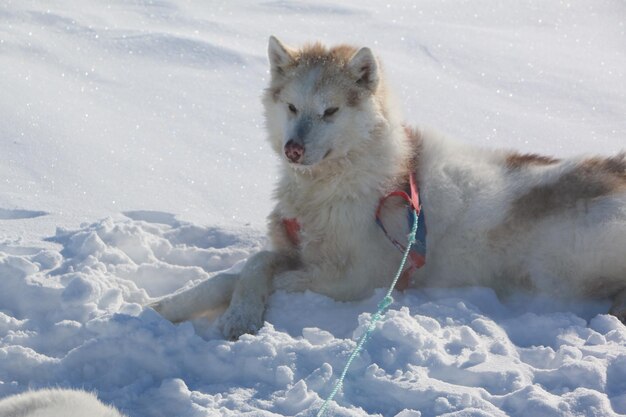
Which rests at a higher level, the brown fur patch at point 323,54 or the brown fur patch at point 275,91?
the brown fur patch at point 323,54

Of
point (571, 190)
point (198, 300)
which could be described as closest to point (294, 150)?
point (198, 300)

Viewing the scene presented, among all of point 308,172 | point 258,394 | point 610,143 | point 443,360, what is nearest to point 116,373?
point 258,394

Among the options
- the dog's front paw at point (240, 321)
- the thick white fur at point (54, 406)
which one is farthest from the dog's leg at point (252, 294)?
the thick white fur at point (54, 406)

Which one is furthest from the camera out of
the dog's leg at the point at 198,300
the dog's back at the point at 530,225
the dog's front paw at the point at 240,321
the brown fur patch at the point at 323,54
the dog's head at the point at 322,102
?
the brown fur patch at the point at 323,54

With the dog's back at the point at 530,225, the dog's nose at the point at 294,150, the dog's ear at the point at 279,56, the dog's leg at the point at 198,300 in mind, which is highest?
the dog's ear at the point at 279,56

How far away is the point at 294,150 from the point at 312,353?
1.25 meters

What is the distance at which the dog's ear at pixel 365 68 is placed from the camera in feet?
15.7

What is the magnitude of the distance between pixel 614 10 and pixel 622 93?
340 cm

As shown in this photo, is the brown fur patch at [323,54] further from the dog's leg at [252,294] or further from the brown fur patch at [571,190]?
the brown fur patch at [571,190]

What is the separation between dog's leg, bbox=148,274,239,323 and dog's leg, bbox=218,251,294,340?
9cm

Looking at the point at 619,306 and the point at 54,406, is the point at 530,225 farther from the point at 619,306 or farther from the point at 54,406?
the point at 54,406

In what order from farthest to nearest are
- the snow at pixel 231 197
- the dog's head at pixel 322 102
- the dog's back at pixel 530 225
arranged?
1. the dog's head at pixel 322 102
2. the dog's back at pixel 530 225
3. the snow at pixel 231 197

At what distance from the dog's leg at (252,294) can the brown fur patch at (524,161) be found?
1.34 meters

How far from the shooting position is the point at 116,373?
3725 millimetres
